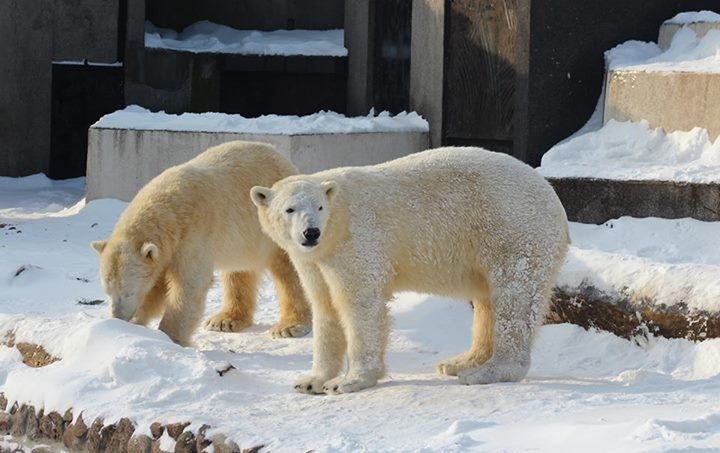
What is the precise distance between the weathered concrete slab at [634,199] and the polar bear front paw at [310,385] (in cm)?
316

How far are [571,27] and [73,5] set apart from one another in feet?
23.4

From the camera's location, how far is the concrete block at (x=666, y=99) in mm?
8602

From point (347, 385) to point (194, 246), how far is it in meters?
1.47

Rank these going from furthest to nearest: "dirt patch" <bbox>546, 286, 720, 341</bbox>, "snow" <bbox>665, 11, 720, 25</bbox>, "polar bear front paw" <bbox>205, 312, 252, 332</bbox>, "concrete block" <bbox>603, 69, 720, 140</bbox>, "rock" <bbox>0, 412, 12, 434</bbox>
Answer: "snow" <bbox>665, 11, 720, 25</bbox>
"concrete block" <bbox>603, 69, 720, 140</bbox>
"polar bear front paw" <bbox>205, 312, 252, 332</bbox>
"dirt patch" <bbox>546, 286, 720, 341</bbox>
"rock" <bbox>0, 412, 12, 434</bbox>

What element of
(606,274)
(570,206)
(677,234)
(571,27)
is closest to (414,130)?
(571,27)

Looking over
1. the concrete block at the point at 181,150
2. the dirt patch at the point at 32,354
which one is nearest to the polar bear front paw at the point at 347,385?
the dirt patch at the point at 32,354

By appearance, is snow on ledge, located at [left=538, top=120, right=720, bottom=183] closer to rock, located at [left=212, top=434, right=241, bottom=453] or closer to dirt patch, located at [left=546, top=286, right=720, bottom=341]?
dirt patch, located at [left=546, top=286, right=720, bottom=341]

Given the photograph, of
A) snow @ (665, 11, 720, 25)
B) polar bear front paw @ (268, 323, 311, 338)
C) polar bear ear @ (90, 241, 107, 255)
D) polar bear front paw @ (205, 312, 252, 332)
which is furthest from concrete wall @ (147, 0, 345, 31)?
polar bear ear @ (90, 241, 107, 255)

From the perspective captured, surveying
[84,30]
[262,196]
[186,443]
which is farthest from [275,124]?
[186,443]

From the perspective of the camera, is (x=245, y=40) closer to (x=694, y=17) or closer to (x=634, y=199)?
(x=694, y=17)

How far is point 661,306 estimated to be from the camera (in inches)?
245

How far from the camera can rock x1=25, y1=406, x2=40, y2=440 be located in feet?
19.2

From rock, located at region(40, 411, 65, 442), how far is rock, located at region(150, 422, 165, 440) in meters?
0.63

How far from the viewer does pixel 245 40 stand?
586 inches
